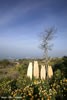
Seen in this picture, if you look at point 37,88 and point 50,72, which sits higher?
point 50,72

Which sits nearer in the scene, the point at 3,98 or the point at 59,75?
the point at 3,98

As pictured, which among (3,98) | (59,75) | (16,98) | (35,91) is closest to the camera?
(16,98)

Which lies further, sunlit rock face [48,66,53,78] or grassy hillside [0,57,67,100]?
sunlit rock face [48,66,53,78]

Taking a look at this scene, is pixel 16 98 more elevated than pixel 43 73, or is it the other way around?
pixel 43 73

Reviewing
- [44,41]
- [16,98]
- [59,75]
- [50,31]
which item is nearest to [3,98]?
[16,98]

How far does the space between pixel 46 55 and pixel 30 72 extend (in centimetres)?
166

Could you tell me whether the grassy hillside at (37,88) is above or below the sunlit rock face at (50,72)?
below

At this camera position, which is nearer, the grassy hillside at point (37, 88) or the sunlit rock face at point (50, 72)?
the grassy hillside at point (37, 88)

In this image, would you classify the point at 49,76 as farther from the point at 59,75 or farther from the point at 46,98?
the point at 46,98

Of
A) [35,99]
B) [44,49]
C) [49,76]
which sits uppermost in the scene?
[44,49]

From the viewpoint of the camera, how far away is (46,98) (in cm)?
297

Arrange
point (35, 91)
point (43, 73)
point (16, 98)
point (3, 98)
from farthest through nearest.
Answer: point (43, 73) < point (35, 91) < point (3, 98) < point (16, 98)

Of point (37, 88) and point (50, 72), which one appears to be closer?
point (37, 88)

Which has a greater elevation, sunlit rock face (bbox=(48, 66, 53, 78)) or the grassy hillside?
sunlit rock face (bbox=(48, 66, 53, 78))
